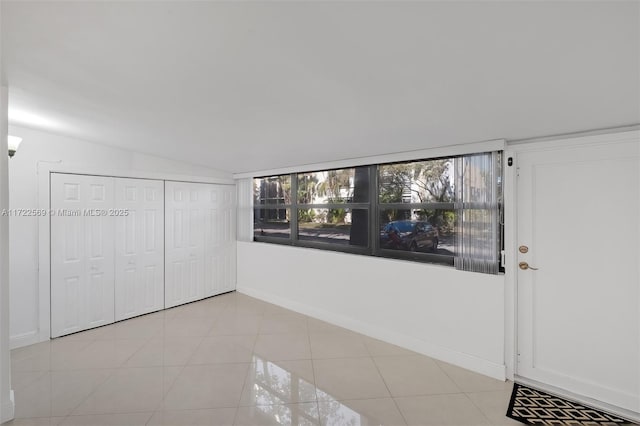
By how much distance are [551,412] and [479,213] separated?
1.61 m

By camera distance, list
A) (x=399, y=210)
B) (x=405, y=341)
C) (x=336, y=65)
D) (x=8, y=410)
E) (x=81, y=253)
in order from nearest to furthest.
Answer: (x=336, y=65) → (x=8, y=410) → (x=405, y=341) → (x=399, y=210) → (x=81, y=253)

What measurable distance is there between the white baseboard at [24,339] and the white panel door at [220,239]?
2.07 m

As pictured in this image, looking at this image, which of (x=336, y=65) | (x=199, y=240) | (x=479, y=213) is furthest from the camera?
(x=199, y=240)

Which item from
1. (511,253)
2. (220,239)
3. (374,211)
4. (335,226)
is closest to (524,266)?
(511,253)

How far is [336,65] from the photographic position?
1604mm

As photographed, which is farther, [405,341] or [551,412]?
[405,341]

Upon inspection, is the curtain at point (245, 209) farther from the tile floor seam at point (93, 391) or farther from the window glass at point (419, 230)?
the tile floor seam at point (93, 391)

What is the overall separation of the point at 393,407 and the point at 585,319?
172cm

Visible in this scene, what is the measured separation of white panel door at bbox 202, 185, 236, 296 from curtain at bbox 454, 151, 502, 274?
3.77m

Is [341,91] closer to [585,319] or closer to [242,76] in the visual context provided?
[242,76]

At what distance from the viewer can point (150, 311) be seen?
4148mm

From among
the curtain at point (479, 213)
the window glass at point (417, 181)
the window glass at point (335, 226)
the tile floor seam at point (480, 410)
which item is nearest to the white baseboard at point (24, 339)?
the window glass at point (335, 226)

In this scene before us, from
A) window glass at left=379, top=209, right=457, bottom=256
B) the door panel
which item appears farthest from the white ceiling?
the door panel

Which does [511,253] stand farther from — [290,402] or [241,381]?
[241,381]
